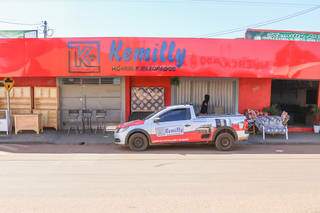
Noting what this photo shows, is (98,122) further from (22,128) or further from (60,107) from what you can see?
(22,128)

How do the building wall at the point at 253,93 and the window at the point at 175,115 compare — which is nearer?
the window at the point at 175,115

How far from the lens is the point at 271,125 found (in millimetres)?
14664

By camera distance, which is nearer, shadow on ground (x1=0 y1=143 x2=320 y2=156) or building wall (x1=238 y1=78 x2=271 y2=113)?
shadow on ground (x1=0 y1=143 x2=320 y2=156)

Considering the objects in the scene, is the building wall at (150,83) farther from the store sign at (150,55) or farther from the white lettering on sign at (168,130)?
the white lettering on sign at (168,130)

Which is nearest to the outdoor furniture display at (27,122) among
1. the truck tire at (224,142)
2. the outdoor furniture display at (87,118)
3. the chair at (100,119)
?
the outdoor furniture display at (87,118)

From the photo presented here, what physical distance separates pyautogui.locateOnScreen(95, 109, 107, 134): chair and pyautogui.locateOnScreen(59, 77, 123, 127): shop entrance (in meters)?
0.20

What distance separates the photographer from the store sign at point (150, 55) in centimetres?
1550

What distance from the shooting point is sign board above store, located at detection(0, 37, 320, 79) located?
1545 cm

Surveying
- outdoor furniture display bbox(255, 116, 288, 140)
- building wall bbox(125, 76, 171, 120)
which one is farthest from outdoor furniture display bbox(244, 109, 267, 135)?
building wall bbox(125, 76, 171, 120)

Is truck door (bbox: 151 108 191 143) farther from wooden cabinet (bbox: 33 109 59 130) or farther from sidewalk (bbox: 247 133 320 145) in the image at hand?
wooden cabinet (bbox: 33 109 59 130)

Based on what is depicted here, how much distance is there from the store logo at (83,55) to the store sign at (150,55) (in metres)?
0.68
